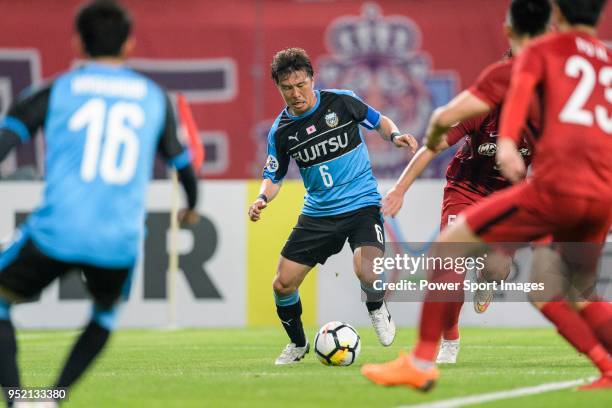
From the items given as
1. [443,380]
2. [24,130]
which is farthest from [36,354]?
[24,130]

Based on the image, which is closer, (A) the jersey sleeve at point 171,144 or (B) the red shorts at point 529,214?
(A) the jersey sleeve at point 171,144

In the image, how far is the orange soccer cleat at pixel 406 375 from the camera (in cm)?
591

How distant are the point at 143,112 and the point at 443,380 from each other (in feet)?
8.07

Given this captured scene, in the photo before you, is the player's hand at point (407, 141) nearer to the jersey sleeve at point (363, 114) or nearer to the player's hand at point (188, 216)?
the jersey sleeve at point (363, 114)

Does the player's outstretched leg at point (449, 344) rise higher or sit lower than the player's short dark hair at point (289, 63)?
lower

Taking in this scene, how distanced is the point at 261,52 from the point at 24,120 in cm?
1120

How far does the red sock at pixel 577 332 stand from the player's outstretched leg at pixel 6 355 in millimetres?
Result: 2842

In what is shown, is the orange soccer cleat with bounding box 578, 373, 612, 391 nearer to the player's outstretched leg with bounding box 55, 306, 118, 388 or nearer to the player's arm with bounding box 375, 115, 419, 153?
the player's outstretched leg with bounding box 55, 306, 118, 388

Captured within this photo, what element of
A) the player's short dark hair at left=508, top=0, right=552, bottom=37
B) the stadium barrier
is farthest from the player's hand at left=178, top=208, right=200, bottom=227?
the stadium barrier

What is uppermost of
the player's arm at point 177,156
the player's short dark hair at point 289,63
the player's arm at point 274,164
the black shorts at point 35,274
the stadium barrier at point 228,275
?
the player's arm at point 177,156

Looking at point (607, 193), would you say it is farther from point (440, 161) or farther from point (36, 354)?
point (440, 161)

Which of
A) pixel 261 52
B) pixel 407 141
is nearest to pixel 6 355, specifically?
pixel 407 141

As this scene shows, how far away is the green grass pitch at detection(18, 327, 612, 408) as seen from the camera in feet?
19.8

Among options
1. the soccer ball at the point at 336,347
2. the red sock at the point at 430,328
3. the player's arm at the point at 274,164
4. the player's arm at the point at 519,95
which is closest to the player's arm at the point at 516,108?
the player's arm at the point at 519,95
